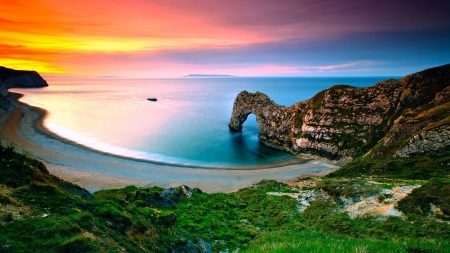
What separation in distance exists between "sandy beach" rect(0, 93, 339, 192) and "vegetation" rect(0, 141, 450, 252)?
42.2ft

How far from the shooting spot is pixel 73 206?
1037cm

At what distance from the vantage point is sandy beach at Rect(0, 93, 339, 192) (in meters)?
46.0

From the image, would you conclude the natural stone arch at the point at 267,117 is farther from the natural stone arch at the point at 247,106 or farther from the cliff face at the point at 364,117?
the cliff face at the point at 364,117

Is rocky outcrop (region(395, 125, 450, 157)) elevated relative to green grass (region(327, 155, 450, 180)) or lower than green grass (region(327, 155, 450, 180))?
elevated

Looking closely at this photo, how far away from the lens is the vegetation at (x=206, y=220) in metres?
8.64

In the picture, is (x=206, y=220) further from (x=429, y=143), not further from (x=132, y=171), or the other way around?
(x=429, y=143)

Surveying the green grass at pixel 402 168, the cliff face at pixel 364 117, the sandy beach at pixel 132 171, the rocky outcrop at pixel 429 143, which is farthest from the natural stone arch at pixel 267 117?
the rocky outcrop at pixel 429 143

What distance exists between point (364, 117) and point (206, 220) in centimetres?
5671

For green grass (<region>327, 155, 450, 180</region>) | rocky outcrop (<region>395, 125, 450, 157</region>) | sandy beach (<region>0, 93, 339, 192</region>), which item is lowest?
sandy beach (<region>0, 93, 339, 192</region>)

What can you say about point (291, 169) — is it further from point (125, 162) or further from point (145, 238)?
point (145, 238)

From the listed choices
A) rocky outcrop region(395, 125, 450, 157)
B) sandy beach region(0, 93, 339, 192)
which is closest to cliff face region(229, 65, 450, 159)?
rocky outcrop region(395, 125, 450, 157)

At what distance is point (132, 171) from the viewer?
52.5 m

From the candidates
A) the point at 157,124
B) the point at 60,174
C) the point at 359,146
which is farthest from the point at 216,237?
the point at 157,124

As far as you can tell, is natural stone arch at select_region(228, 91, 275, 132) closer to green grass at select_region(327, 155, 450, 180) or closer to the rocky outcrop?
green grass at select_region(327, 155, 450, 180)
